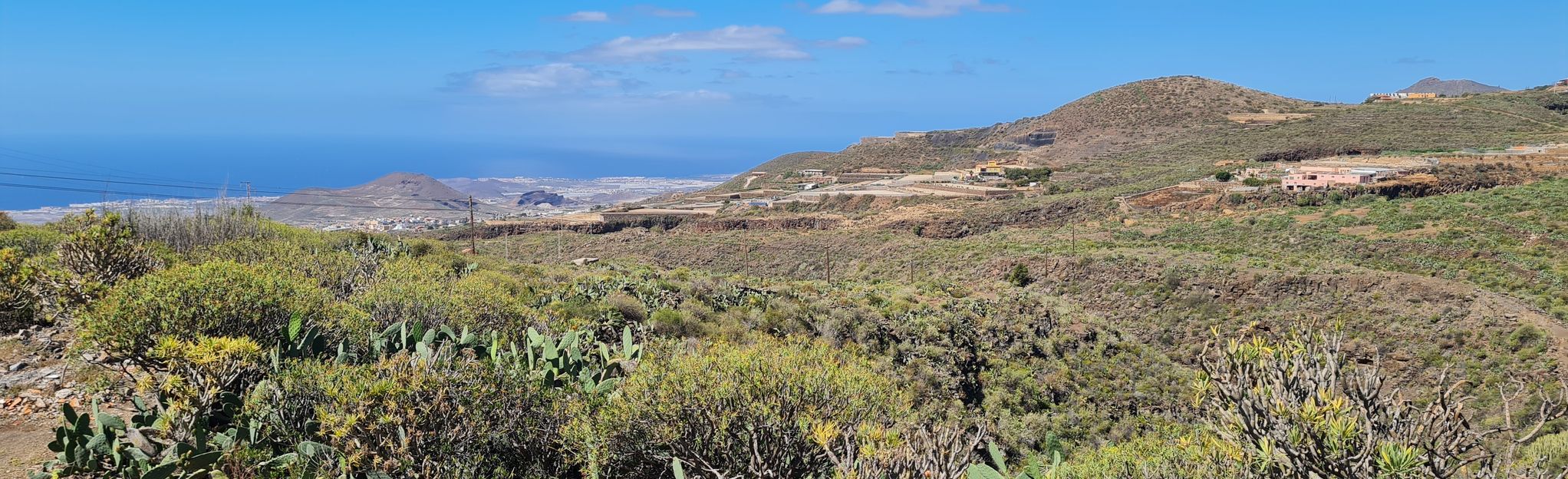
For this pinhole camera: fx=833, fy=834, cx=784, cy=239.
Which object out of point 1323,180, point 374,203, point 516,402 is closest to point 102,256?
point 516,402

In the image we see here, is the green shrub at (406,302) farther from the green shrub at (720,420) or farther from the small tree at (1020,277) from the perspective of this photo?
the small tree at (1020,277)

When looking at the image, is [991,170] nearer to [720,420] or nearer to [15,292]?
[15,292]

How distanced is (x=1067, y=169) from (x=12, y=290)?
63.2 meters

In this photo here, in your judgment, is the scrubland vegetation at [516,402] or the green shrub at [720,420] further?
the green shrub at [720,420]

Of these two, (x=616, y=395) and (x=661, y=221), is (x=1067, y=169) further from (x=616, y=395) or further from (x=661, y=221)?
(x=616, y=395)

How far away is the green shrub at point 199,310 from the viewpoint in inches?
291

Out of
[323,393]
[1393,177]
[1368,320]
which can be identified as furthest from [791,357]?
[1393,177]

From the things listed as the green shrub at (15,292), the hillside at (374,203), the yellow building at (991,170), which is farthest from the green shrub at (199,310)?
the yellow building at (991,170)

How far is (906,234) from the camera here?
142 feet

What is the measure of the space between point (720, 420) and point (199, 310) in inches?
203

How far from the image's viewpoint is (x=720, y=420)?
261 inches

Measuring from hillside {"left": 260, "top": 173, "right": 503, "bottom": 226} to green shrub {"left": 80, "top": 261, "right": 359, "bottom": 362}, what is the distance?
5558 cm

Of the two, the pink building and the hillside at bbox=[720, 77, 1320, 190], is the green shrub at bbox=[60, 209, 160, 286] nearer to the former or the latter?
the pink building

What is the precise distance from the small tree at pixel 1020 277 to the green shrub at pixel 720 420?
978 inches
